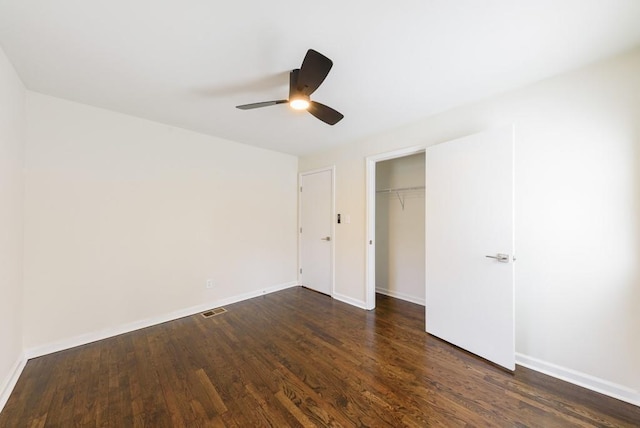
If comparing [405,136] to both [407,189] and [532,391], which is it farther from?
[532,391]

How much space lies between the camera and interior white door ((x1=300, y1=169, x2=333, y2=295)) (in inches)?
150

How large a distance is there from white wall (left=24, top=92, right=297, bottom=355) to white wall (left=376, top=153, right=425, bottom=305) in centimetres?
196

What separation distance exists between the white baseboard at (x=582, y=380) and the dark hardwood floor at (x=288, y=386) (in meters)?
0.06

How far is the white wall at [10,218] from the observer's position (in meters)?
1.63

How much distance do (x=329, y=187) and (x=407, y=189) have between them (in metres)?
1.19

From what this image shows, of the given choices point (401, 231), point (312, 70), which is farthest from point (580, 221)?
point (312, 70)

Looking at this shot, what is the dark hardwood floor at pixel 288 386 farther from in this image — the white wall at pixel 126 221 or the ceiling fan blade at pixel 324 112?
the ceiling fan blade at pixel 324 112

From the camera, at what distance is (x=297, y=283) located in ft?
14.1

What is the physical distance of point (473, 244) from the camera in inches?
85.8

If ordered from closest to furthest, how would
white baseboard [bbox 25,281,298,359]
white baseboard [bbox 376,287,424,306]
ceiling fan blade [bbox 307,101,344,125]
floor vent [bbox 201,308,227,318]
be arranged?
Answer: ceiling fan blade [bbox 307,101,344,125] → white baseboard [bbox 25,281,298,359] → floor vent [bbox 201,308,227,318] → white baseboard [bbox 376,287,424,306]

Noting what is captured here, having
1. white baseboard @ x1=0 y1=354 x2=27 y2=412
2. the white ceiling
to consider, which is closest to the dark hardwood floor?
white baseboard @ x1=0 y1=354 x2=27 y2=412

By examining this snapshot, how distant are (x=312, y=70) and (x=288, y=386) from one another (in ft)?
7.23

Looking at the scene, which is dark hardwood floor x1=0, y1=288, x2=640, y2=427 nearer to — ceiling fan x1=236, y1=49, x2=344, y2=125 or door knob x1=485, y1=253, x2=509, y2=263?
door knob x1=485, y1=253, x2=509, y2=263

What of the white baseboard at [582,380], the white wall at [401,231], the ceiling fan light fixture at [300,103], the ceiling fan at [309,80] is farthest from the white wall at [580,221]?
the ceiling fan light fixture at [300,103]
